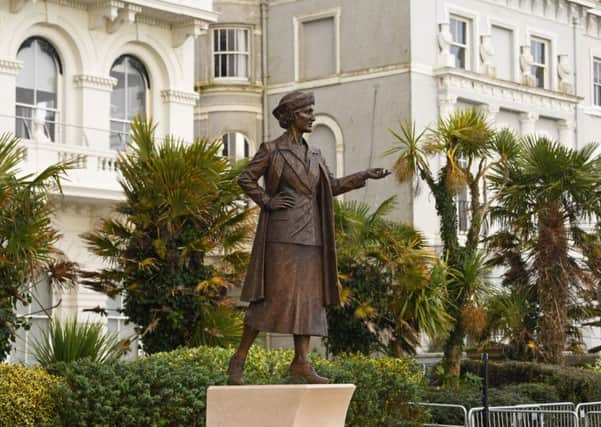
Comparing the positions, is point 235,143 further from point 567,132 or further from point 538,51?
point 567,132

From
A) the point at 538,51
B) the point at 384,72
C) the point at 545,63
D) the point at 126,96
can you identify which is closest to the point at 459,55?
the point at 384,72

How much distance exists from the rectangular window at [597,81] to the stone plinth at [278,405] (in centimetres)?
3426

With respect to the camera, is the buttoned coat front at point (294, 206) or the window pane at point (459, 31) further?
the window pane at point (459, 31)

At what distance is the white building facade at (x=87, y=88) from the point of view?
29.6 meters

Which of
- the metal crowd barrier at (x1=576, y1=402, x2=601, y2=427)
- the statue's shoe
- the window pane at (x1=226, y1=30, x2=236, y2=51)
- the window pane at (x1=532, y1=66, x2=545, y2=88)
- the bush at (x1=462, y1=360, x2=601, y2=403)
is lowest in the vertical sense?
the metal crowd barrier at (x1=576, y1=402, x2=601, y2=427)

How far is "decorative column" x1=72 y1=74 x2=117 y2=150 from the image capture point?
30.7 meters

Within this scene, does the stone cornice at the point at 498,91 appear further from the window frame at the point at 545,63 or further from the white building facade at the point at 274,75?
the window frame at the point at 545,63

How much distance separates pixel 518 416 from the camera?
2256cm

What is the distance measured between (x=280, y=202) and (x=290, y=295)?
32.1 inches

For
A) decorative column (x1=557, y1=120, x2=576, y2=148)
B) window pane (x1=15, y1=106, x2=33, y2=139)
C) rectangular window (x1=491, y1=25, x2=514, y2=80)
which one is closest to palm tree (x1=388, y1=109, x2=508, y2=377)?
window pane (x1=15, y1=106, x2=33, y2=139)

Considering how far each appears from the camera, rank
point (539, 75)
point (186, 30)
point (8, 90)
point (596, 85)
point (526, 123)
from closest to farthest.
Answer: point (8, 90) < point (186, 30) < point (526, 123) < point (539, 75) < point (596, 85)

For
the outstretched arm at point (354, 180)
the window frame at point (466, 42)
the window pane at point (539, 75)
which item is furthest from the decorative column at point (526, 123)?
the outstretched arm at point (354, 180)

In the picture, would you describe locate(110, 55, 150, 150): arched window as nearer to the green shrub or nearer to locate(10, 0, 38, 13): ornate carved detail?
locate(10, 0, 38, 13): ornate carved detail

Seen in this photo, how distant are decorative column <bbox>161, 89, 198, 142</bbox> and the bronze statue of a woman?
1962 centimetres
